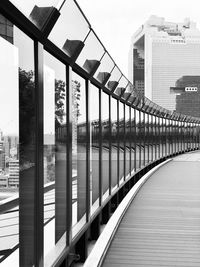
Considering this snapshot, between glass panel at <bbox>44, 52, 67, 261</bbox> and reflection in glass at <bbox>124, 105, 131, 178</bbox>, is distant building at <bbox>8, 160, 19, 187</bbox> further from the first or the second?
reflection in glass at <bbox>124, 105, 131, 178</bbox>

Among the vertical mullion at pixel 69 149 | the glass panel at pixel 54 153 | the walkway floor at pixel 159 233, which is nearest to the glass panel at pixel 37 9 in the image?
the glass panel at pixel 54 153

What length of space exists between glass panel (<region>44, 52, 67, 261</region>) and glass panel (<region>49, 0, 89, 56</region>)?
15cm

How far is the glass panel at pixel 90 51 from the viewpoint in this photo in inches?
190

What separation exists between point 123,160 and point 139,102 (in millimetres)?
4058

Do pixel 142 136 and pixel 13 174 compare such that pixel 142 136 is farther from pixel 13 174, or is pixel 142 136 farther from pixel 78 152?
pixel 13 174

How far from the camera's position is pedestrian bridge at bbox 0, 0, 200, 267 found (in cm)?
254

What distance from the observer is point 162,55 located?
147625 millimetres

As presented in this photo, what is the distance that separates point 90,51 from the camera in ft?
17.3

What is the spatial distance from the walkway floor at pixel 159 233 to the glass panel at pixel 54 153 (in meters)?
1.21

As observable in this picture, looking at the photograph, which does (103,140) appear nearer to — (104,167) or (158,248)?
(104,167)

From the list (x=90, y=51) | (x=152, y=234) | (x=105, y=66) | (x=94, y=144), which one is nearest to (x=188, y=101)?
(x=105, y=66)

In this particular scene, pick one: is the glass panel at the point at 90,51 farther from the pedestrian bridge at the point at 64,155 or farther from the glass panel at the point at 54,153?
the glass panel at the point at 54,153

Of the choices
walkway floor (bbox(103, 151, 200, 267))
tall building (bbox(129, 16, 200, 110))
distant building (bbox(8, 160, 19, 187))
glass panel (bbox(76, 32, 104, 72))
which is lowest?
walkway floor (bbox(103, 151, 200, 267))

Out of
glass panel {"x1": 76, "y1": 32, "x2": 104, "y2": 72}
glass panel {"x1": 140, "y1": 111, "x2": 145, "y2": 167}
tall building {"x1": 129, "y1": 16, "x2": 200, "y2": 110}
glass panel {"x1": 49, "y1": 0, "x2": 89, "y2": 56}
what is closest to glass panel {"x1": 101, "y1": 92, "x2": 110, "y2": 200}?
glass panel {"x1": 76, "y1": 32, "x2": 104, "y2": 72}
